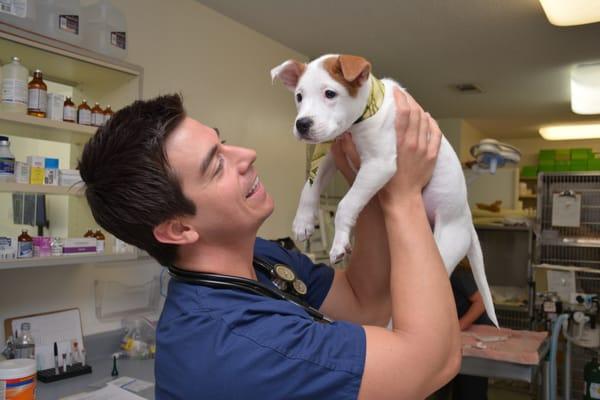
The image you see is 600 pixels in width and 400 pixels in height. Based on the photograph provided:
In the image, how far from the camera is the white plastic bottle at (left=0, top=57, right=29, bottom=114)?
1468 millimetres

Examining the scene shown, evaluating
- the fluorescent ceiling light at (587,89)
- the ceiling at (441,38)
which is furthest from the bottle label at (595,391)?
the ceiling at (441,38)

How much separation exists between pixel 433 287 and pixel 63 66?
4.94 ft

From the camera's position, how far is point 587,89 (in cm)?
317

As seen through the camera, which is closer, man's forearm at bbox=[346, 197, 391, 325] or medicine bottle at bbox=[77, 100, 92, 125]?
man's forearm at bbox=[346, 197, 391, 325]

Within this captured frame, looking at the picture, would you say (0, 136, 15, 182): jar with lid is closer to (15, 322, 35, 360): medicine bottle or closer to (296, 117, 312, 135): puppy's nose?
(15, 322, 35, 360): medicine bottle

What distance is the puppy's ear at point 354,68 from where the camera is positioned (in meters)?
0.79

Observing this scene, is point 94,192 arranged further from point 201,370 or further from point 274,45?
point 274,45

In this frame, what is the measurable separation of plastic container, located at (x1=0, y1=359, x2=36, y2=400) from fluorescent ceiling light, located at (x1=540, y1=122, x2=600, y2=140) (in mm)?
5301

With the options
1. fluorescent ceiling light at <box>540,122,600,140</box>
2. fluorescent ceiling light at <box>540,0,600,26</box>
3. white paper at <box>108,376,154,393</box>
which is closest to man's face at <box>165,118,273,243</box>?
white paper at <box>108,376,154,393</box>

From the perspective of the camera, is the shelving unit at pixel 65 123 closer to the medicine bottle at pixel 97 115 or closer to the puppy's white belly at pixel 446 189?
the medicine bottle at pixel 97 115

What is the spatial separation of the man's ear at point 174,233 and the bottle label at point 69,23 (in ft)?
3.81

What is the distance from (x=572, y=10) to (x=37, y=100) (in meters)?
2.05

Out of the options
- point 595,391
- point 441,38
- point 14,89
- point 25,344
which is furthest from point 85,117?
point 595,391

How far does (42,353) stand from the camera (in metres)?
1.84
